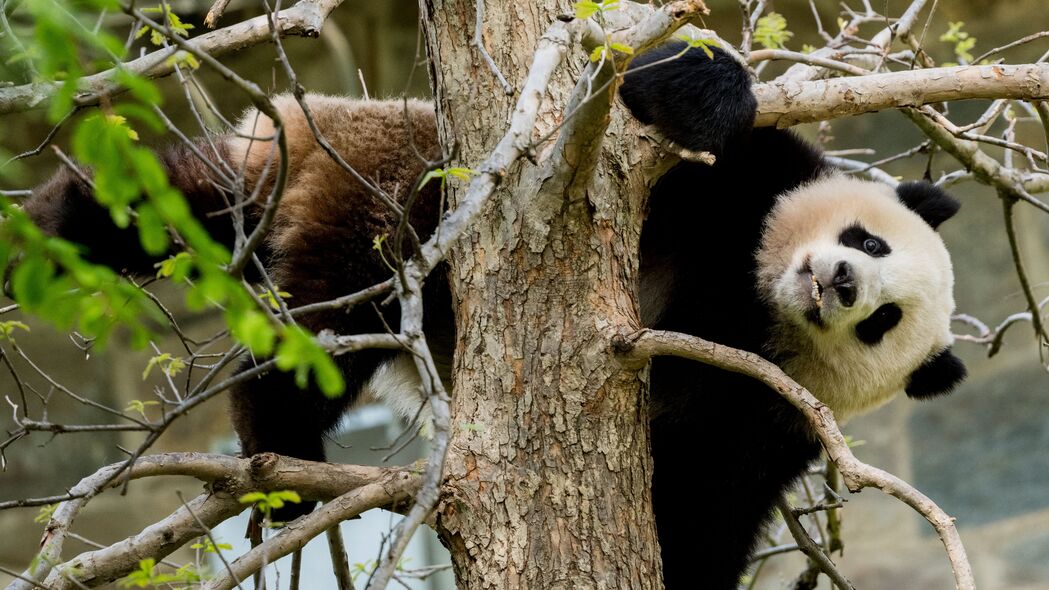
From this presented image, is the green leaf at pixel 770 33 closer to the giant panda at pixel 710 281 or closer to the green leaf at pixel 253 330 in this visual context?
the giant panda at pixel 710 281

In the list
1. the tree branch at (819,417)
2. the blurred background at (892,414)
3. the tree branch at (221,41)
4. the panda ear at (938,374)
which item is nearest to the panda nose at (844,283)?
the panda ear at (938,374)

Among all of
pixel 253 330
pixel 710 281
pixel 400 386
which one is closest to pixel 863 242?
pixel 710 281

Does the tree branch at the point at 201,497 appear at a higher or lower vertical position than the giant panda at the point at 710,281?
lower

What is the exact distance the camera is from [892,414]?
6.72 meters

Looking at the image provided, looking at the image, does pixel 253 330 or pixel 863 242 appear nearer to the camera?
pixel 253 330

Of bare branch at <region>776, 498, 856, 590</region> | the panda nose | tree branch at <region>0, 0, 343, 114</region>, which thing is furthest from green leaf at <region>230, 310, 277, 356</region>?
the panda nose

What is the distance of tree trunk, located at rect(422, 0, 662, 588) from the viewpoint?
105 inches

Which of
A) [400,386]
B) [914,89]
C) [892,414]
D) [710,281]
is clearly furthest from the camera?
[892,414]

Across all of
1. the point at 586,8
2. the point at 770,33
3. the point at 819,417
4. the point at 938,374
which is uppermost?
the point at 770,33

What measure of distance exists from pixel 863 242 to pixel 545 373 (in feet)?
5.62

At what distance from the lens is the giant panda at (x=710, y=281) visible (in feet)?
11.9

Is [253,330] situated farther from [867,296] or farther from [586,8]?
[867,296]

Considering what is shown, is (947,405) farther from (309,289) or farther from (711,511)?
(309,289)

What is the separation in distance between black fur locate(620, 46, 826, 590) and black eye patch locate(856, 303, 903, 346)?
36 cm
